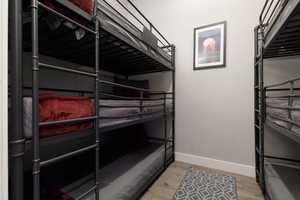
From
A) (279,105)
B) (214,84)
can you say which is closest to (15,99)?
(279,105)

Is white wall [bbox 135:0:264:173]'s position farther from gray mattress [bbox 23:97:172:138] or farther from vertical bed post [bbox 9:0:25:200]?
vertical bed post [bbox 9:0:25:200]

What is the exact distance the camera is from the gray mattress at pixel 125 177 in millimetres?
1101

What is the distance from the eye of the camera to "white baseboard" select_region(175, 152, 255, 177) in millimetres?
1825

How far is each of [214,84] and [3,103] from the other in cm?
214

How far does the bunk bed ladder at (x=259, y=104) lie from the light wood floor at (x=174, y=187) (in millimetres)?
97

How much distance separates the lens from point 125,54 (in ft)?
5.31

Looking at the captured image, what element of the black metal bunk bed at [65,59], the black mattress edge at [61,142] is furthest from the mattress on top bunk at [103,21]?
the black mattress edge at [61,142]

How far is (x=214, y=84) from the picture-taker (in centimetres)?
204

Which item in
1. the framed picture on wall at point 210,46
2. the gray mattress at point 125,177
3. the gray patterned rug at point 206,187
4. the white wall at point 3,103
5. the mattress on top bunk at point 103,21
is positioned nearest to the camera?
the white wall at point 3,103

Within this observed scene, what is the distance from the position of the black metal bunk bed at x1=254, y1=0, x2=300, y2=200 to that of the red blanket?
1.21 meters

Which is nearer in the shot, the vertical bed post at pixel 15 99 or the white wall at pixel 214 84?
the vertical bed post at pixel 15 99

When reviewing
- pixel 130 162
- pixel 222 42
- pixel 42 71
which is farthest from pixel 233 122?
pixel 42 71

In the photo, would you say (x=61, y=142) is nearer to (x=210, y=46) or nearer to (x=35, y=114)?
(x=35, y=114)

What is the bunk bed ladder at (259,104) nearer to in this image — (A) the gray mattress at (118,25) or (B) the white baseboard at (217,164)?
(B) the white baseboard at (217,164)
